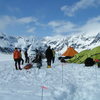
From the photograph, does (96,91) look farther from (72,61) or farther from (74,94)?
(72,61)

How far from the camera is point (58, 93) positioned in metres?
9.41

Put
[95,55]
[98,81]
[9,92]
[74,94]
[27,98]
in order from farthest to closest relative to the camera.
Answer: [95,55] < [98,81] < [74,94] < [9,92] < [27,98]

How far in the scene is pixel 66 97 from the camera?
9.30 m

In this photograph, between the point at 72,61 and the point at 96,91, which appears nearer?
the point at 96,91

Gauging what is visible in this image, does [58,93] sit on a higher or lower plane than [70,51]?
lower

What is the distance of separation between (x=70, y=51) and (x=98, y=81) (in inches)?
864

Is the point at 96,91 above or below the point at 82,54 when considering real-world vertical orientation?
below

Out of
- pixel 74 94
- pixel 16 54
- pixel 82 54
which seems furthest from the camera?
pixel 82 54

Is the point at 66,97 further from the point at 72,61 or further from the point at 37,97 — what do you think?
the point at 72,61

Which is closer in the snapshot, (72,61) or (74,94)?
(74,94)

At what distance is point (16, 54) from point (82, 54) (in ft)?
32.7

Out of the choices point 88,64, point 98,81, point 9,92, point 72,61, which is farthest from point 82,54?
point 9,92

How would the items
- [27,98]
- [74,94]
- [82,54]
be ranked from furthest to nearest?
[82,54], [74,94], [27,98]

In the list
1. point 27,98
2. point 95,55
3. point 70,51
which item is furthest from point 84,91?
point 70,51
